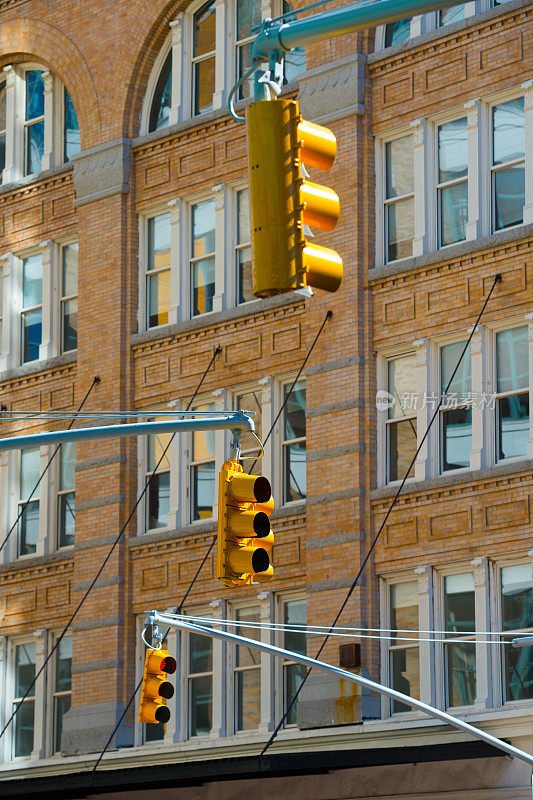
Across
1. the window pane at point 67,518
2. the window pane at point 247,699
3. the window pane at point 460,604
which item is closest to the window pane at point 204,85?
the window pane at point 67,518

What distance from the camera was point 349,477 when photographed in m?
26.3

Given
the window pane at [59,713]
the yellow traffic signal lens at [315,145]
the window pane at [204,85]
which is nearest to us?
the yellow traffic signal lens at [315,145]

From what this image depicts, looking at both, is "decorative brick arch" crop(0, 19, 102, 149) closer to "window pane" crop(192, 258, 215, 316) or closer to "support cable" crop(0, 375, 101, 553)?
"window pane" crop(192, 258, 215, 316)

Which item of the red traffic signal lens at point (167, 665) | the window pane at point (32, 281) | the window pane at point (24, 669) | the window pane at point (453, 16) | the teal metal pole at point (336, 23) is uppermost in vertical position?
the window pane at point (453, 16)

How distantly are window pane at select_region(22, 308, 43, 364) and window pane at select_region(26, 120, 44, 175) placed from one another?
3235mm

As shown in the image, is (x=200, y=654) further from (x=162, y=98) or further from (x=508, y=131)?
(x=162, y=98)

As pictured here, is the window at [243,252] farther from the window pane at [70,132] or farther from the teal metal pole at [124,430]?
the teal metal pole at [124,430]

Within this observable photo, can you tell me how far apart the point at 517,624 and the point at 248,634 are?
5744 millimetres

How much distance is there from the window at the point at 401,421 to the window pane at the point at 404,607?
1.85 meters

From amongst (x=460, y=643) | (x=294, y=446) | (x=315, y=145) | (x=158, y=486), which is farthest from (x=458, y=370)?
(x=315, y=145)

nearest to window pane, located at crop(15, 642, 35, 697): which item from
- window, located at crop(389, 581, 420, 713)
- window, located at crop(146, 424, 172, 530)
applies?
window, located at crop(146, 424, 172, 530)

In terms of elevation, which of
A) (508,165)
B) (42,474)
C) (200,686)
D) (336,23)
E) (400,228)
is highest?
(508,165)

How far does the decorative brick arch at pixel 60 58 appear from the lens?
32.5 metres

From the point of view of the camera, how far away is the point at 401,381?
86.9 feet
